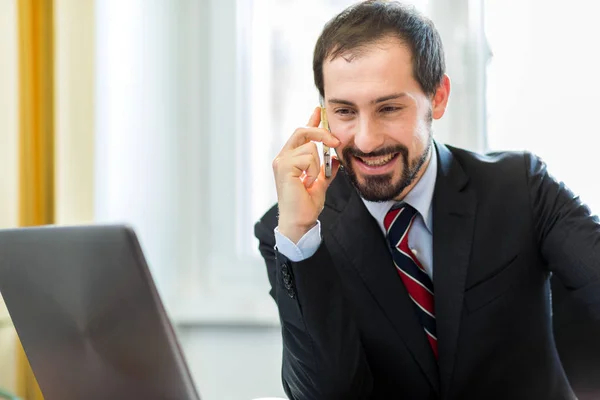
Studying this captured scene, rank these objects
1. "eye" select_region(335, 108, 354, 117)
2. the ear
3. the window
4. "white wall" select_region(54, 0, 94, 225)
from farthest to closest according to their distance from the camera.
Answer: the window, "white wall" select_region(54, 0, 94, 225), the ear, "eye" select_region(335, 108, 354, 117)

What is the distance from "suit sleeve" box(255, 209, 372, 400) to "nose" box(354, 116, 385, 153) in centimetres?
22

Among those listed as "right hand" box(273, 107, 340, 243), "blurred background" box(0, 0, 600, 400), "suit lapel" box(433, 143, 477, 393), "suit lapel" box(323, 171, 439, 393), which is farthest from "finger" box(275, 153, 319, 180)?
"blurred background" box(0, 0, 600, 400)

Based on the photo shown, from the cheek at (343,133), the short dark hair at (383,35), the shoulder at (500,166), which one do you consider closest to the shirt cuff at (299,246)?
the cheek at (343,133)

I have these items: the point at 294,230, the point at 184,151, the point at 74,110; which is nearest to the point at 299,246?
the point at 294,230

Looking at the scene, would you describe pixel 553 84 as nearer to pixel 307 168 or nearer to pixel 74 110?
pixel 307 168

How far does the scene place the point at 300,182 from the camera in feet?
4.58

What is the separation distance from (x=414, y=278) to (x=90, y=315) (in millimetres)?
786

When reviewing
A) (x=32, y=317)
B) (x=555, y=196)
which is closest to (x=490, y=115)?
(x=555, y=196)

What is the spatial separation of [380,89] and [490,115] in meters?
1.05

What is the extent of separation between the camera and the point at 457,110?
91.8 inches

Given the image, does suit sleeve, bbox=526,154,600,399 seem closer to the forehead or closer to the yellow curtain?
the forehead

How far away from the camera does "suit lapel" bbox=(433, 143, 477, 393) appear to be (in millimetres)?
1472

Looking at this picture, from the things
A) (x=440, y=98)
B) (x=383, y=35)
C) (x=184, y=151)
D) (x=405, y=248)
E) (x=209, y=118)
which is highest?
(x=383, y=35)

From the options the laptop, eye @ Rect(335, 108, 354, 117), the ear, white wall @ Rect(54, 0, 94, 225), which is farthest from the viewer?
white wall @ Rect(54, 0, 94, 225)
